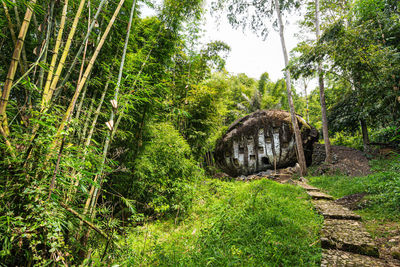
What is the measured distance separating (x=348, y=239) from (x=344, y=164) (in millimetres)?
6452

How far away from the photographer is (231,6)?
7648 millimetres

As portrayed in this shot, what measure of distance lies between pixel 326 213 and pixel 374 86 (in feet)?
11.9

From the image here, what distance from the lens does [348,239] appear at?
193cm

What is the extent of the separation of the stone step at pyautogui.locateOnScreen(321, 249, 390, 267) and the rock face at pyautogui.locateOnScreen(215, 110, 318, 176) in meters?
6.59

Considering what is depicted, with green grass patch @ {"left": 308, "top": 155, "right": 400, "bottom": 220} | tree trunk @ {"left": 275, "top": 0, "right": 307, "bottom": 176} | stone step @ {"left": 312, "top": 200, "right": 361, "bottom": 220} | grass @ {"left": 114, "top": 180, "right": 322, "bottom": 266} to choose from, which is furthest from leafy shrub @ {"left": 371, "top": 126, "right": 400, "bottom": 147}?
tree trunk @ {"left": 275, "top": 0, "right": 307, "bottom": 176}

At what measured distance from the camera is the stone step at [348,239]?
5.81 feet

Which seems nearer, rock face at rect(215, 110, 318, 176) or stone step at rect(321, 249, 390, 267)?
stone step at rect(321, 249, 390, 267)

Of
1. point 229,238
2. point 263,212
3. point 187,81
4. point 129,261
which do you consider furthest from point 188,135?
point 129,261

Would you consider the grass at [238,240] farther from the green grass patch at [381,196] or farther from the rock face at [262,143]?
the rock face at [262,143]

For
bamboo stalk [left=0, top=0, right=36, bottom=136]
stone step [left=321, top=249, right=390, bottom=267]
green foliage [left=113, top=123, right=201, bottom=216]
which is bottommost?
stone step [left=321, top=249, right=390, bottom=267]

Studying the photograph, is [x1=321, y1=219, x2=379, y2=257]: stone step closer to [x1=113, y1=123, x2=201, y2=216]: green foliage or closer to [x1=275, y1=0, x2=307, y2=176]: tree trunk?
[x1=113, y1=123, x2=201, y2=216]: green foliage

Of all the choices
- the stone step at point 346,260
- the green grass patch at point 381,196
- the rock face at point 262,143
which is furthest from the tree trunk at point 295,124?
the stone step at point 346,260

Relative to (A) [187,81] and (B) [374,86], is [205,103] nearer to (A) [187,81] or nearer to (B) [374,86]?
(A) [187,81]

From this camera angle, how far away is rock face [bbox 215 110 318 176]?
819cm
